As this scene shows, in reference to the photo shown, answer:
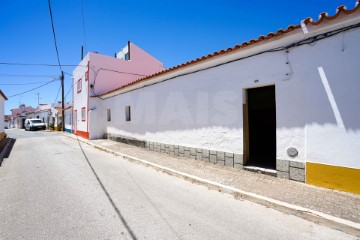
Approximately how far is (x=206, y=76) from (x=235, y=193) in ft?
12.8

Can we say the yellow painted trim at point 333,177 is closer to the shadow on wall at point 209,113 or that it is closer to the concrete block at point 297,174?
the concrete block at point 297,174

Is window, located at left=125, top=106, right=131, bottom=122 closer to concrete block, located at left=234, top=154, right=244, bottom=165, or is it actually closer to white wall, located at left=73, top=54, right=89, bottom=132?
white wall, located at left=73, top=54, right=89, bottom=132

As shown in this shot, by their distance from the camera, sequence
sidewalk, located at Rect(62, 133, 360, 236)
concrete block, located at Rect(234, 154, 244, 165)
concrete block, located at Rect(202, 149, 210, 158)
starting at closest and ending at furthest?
sidewalk, located at Rect(62, 133, 360, 236) < concrete block, located at Rect(234, 154, 244, 165) < concrete block, located at Rect(202, 149, 210, 158)

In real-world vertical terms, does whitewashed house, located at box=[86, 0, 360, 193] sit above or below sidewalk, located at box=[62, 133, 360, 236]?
above

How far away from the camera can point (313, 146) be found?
14.1ft

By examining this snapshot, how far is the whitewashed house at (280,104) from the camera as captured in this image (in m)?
3.86

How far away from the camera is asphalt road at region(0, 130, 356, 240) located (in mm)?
2773

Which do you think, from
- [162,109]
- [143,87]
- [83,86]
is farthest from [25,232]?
[83,86]

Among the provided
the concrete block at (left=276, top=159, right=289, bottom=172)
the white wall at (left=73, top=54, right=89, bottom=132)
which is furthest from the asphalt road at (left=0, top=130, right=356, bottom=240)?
the white wall at (left=73, top=54, right=89, bottom=132)

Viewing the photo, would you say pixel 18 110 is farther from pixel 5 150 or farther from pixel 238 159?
pixel 238 159

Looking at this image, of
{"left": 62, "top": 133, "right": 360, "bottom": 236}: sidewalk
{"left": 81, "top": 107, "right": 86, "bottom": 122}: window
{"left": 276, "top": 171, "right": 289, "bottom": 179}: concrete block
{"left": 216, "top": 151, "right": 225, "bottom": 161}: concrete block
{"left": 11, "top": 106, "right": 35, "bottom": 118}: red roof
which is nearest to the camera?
{"left": 62, "top": 133, "right": 360, "bottom": 236}: sidewalk

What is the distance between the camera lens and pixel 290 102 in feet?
15.3

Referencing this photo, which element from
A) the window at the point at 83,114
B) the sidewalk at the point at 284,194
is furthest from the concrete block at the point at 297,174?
the window at the point at 83,114

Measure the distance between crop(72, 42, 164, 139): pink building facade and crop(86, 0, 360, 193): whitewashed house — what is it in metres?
8.14
